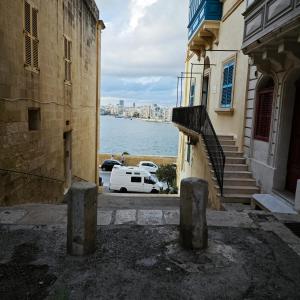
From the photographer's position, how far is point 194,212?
383 centimetres

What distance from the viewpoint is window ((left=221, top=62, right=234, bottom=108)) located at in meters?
10.7

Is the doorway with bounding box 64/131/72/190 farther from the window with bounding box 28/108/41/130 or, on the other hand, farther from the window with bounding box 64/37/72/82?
the window with bounding box 28/108/41/130

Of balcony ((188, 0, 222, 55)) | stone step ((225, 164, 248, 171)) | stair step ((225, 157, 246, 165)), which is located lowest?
stone step ((225, 164, 248, 171))

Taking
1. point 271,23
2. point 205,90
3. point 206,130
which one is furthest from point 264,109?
point 205,90

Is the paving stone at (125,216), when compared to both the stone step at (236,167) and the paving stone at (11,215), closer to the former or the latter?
the paving stone at (11,215)

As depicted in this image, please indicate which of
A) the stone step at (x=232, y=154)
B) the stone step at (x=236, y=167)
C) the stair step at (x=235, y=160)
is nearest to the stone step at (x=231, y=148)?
the stone step at (x=232, y=154)

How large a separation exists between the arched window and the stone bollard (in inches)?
185

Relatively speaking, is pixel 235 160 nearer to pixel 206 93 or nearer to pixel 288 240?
pixel 288 240

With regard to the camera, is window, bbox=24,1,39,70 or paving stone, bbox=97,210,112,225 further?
window, bbox=24,1,39,70

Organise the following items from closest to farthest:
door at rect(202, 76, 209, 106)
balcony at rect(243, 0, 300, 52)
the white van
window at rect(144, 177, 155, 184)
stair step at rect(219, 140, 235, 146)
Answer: balcony at rect(243, 0, 300, 52) < stair step at rect(219, 140, 235, 146) < door at rect(202, 76, 209, 106) < the white van < window at rect(144, 177, 155, 184)

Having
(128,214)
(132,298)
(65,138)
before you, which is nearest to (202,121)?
(65,138)

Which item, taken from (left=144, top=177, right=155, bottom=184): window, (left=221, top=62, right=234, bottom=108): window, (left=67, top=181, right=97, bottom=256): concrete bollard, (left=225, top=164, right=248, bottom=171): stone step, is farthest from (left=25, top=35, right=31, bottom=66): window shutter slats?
(left=144, top=177, right=155, bottom=184): window

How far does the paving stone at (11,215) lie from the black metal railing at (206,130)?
4641 millimetres

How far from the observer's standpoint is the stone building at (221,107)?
26.3 ft
